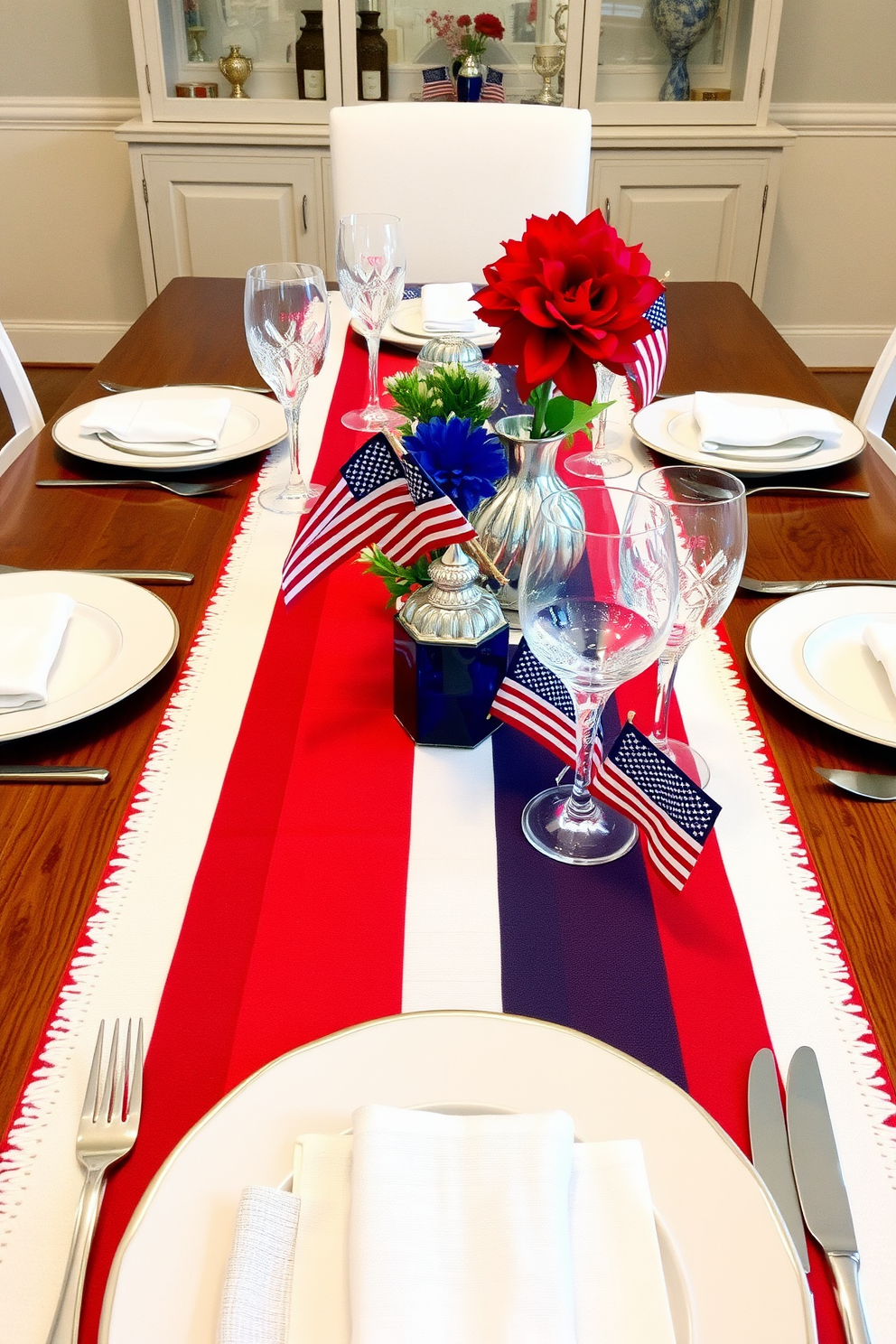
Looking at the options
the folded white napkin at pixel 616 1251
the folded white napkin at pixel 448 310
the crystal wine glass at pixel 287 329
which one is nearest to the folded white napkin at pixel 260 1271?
the folded white napkin at pixel 616 1251

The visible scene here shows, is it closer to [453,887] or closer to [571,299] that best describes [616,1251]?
[453,887]

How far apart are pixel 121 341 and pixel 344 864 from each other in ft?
3.84

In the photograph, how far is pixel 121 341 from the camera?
1.62 meters

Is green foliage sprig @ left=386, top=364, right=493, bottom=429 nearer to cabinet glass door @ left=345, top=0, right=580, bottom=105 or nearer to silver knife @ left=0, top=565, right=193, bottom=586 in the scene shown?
silver knife @ left=0, top=565, right=193, bottom=586

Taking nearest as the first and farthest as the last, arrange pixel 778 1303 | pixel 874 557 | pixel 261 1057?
pixel 778 1303 → pixel 261 1057 → pixel 874 557

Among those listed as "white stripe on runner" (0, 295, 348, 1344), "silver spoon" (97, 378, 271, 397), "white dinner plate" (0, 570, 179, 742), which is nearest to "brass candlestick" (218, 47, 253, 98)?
"silver spoon" (97, 378, 271, 397)

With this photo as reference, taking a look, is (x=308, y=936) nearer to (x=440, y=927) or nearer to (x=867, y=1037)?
(x=440, y=927)

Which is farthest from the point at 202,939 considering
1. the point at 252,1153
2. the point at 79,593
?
the point at 79,593

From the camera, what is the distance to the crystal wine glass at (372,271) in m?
1.32

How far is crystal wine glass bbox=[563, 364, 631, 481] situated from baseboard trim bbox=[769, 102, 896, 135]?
2.68m

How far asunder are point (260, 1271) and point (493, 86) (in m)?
3.25

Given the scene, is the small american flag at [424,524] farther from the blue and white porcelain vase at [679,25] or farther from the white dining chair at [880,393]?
the blue and white porcelain vase at [679,25]

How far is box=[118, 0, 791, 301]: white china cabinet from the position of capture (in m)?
3.02

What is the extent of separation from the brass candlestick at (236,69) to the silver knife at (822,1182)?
10.6 feet
